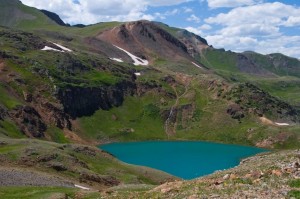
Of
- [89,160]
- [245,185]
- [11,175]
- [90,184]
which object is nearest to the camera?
[245,185]

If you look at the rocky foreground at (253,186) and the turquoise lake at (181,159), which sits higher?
the rocky foreground at (253,186)

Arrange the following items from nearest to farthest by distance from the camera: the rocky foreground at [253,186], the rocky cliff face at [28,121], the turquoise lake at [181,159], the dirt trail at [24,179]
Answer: the rocky foreground at [253,186]
the dirt trail at [24,179]
the turquoise lake at [181,159]
the rocky cliff face at [28,121]

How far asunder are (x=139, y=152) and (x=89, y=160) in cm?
8819

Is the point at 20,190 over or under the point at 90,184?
over

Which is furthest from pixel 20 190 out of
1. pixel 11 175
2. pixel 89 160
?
pixel 89 160

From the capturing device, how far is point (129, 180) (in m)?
91.3

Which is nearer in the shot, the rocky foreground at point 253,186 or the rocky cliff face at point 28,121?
the rocky foreground at point 253,186

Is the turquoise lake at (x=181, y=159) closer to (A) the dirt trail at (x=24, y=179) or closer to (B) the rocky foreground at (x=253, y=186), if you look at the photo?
(A) the dirt trail at (x=24, y=179)

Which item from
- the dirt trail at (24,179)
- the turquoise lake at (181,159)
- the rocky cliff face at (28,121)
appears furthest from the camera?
the rocky cliff face at (28,121)

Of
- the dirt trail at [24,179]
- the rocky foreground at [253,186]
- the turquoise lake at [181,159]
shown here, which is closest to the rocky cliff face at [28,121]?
the turquoise lake at [181,159]

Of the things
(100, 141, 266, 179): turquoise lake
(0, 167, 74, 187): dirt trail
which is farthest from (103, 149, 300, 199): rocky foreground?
(100, 141, 266, 179): turquoise lake

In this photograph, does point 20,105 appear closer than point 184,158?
No

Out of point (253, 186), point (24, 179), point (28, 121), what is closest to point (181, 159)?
point (28, 121)

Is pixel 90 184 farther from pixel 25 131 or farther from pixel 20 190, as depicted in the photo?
pixel 25 131
